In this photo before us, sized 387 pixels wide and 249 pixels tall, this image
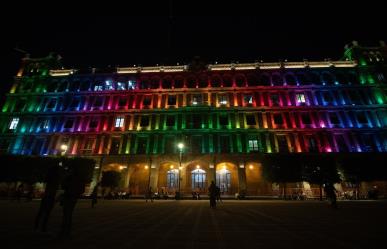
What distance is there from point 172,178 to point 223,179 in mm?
7625

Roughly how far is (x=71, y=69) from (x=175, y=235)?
141 ft

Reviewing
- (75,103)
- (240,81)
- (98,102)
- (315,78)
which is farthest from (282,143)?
(75,103)

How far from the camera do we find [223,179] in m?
32.3

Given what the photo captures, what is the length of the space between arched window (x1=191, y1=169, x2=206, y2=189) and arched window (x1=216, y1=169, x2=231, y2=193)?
2.08 m

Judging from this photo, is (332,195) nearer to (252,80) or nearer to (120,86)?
(252,80)

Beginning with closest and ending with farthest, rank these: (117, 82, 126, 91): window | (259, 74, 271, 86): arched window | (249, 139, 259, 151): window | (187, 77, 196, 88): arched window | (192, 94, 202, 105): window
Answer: (249, 139, 259, 151): window, (192, 94, 202, 105): window, (259, 74, 271, 86): arched window, (187, 77, 196, 88): arched window, (117, 82, 126, 91): window

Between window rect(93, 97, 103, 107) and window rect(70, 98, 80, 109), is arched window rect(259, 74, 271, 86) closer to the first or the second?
window rect(93, 97, 103, 107)

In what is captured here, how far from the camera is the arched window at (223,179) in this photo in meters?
31.7

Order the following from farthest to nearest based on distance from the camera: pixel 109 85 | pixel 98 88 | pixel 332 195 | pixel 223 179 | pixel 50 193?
pixel 109 85 < pixel 98 88 < pixel 223 179 < pixel 332 195 < pixel 50 193

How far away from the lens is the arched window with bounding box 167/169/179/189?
32031 millimetres

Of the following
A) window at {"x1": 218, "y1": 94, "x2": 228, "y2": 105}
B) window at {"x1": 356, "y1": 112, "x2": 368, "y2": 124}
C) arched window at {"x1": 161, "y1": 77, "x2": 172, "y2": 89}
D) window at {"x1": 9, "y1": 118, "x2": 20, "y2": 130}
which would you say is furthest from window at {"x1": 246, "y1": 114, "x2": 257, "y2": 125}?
window at {"x1": 9, "y1": 118, "x2": 20, "y2": 130}

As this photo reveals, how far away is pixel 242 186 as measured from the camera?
29391mm

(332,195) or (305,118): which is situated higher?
(305,118)

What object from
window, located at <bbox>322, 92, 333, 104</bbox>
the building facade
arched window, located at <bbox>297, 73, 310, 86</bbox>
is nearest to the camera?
the building facade
